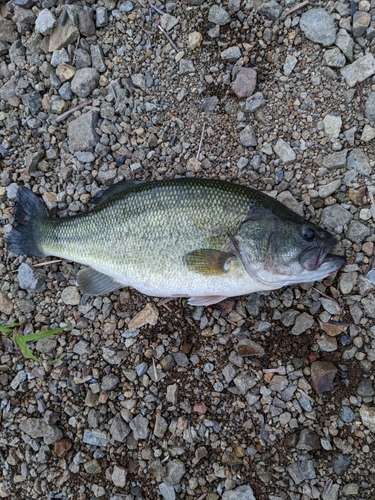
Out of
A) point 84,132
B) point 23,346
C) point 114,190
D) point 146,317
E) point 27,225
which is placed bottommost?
point 23,346

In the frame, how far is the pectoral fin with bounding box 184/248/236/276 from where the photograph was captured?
335 centimetres

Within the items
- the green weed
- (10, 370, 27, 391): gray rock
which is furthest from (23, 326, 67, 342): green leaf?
(10, 370, 27, 391): gray rock

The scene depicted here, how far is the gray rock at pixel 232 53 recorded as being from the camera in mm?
4051

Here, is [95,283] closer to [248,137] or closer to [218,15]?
[248,137]

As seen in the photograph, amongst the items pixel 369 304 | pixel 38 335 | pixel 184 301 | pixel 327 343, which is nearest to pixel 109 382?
pixel 38 335

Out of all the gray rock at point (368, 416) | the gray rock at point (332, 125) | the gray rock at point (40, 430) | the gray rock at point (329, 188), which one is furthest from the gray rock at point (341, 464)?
the gray rock at point (332, 125)

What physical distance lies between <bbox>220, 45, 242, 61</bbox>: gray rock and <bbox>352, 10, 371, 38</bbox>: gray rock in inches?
46.3

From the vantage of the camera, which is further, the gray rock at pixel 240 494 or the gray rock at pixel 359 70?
the gray rock at pixel 359 70

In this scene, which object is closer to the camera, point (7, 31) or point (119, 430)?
point (119, 430)

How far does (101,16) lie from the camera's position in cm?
427

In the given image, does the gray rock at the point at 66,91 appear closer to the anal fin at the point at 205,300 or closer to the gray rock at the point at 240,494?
the anal fin at the point at 205,300

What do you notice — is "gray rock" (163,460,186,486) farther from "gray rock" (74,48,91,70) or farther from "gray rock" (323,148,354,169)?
"gray rock" (74,48,91,70)

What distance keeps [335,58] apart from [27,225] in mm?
3656

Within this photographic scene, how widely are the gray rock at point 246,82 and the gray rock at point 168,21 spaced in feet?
3.10
